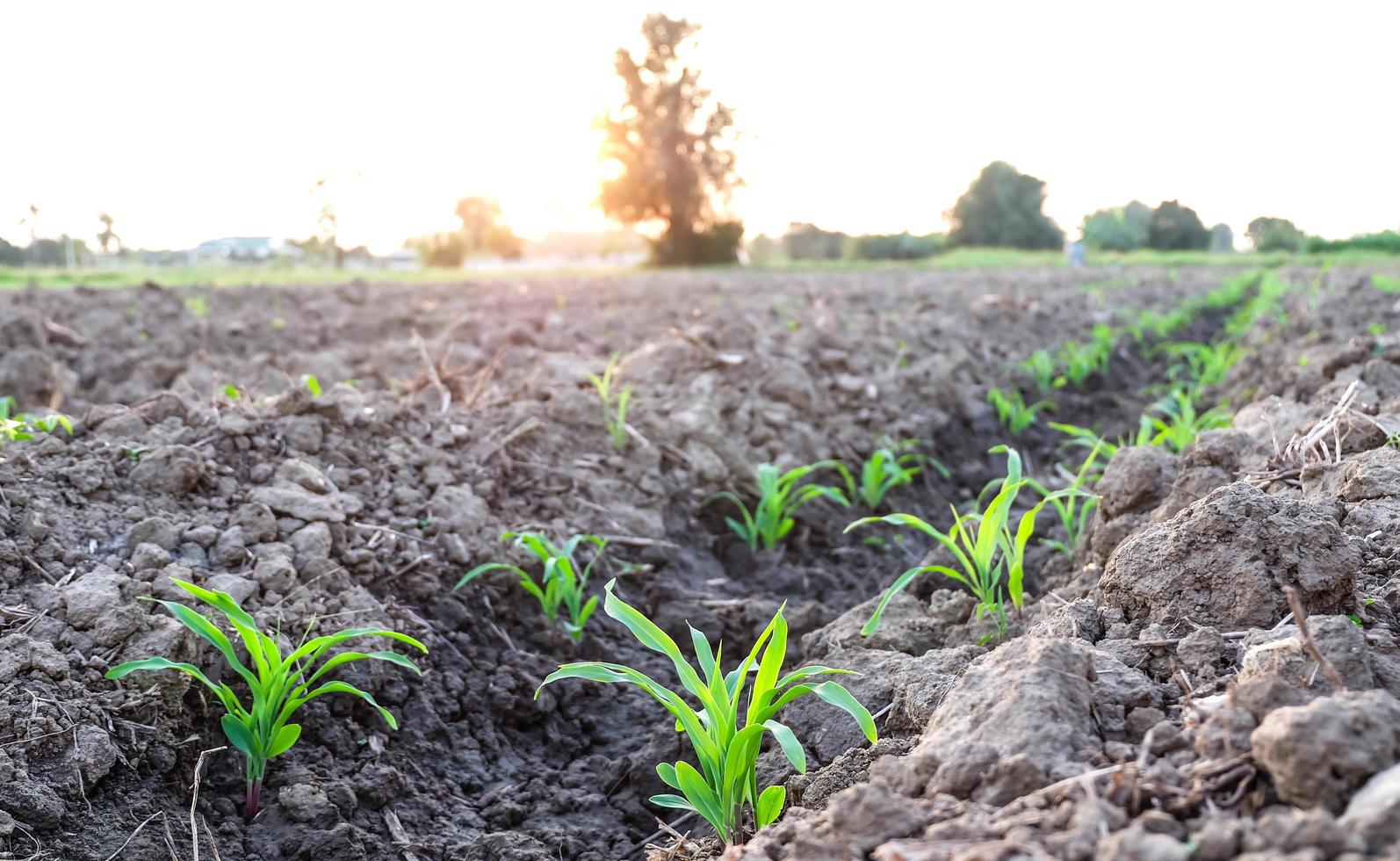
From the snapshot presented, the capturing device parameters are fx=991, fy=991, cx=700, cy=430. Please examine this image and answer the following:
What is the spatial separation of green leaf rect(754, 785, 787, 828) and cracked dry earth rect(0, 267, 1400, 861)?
0.36 ft

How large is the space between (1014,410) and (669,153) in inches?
1080

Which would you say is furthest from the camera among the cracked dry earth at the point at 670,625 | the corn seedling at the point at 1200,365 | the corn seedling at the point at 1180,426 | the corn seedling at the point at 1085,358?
the corn seedling at the point at 1085,358

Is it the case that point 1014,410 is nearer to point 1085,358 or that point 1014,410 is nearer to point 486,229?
point 1085,358

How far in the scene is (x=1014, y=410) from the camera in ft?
17.3

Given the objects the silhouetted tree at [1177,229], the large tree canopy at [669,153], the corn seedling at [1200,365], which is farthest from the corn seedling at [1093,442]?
the silhouetted tree at [1177,229]

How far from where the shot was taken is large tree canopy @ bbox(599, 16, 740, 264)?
31172mm

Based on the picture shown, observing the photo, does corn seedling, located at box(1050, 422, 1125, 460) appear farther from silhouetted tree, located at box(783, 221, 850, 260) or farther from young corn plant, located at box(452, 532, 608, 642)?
silhouetted tree, located at box(783, 221, 850, 260)

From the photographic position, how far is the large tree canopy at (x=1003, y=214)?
45.2 metres

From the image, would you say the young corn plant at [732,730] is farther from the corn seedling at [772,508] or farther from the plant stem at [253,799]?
the corn seedling at [772,508]

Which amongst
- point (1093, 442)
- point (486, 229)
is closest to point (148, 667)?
point (1093, 442)

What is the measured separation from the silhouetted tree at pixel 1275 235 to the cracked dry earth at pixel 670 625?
1231 inches

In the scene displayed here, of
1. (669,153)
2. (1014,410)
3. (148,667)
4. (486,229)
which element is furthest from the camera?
(486,229)

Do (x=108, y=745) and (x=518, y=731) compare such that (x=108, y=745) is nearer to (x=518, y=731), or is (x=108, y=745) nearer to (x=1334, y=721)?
(x=518, y=731)


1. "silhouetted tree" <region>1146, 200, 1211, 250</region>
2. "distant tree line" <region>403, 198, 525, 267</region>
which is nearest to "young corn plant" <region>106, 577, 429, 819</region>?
"distant tree line" <region>403, 198, 525, 267</region>
